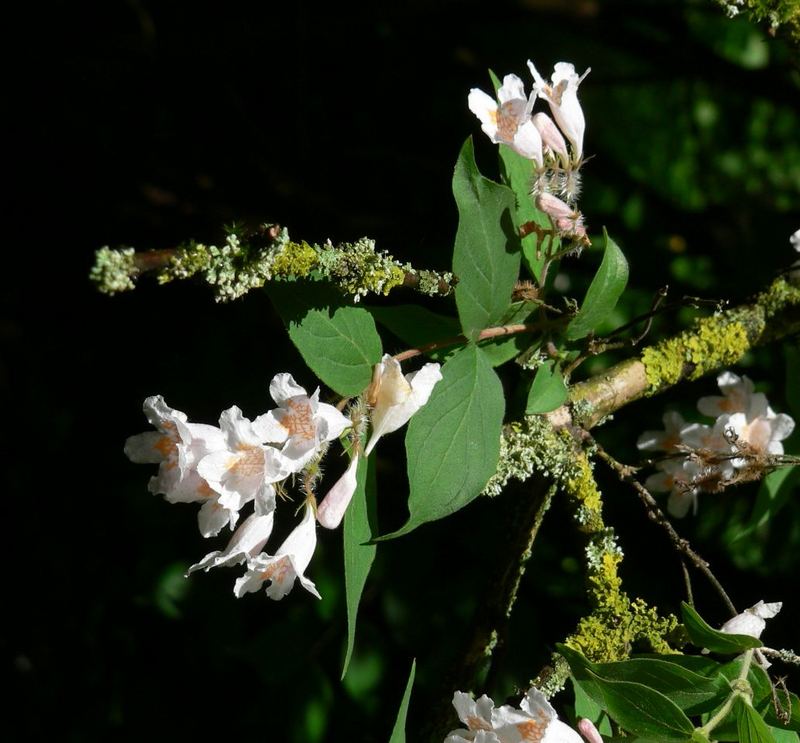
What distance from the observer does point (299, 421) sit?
864mm

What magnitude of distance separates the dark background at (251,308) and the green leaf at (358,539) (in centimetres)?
54

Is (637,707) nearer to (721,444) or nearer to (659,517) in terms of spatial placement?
(659,517)

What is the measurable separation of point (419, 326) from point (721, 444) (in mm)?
527

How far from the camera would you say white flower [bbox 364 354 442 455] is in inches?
35.6

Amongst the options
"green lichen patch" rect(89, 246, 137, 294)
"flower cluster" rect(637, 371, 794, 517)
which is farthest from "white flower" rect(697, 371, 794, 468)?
"green lichen patch" rect(89, 246, 137, 294)

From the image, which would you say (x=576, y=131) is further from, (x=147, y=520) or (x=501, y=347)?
(x=147, y=520)

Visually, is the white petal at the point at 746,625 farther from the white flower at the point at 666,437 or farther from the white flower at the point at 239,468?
the white flower at the point at 239,468

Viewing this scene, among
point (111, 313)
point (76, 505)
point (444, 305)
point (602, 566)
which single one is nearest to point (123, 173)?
point (111, 313)

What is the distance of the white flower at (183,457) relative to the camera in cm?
91

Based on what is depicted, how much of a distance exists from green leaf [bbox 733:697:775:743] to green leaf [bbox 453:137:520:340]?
1.49 ft

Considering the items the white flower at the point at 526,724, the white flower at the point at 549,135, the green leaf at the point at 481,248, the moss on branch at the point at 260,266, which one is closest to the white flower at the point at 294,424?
the moss on branch at the point at 260,266

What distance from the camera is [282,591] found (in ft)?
3.11

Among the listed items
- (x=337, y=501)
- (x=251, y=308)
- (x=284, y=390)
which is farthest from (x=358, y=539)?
(x=251, y=308)

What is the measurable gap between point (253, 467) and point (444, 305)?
732mm
